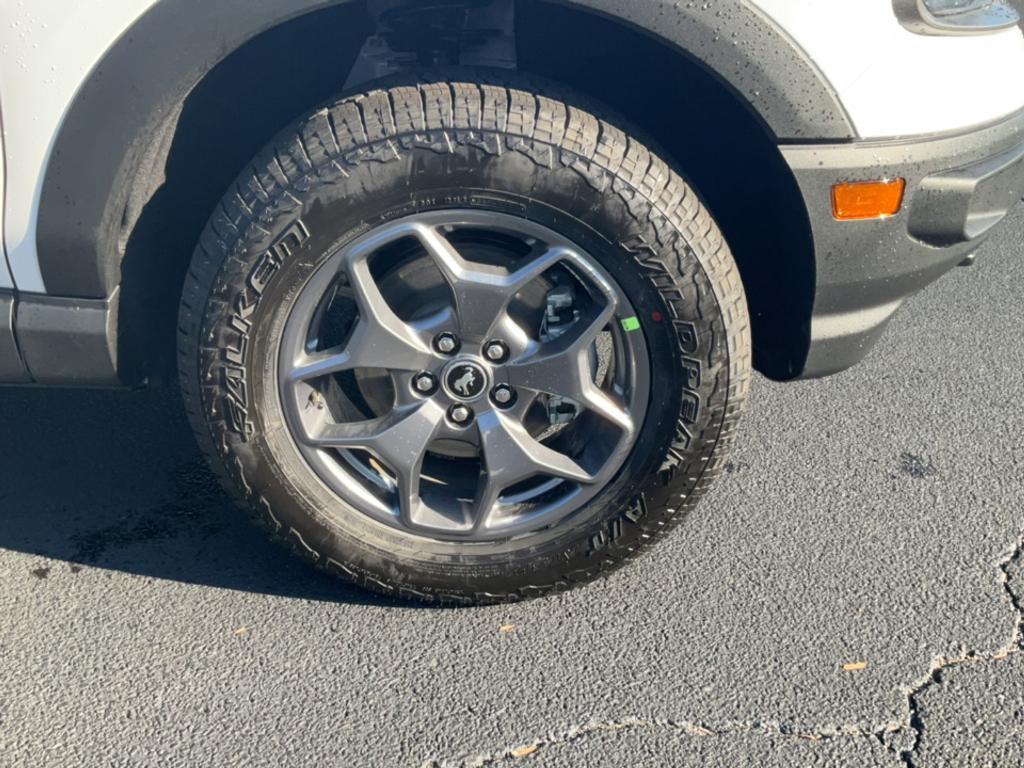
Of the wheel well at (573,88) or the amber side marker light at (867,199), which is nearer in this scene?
the amber side marker light at (867,199)

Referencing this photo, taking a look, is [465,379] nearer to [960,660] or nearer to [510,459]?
[510,459]

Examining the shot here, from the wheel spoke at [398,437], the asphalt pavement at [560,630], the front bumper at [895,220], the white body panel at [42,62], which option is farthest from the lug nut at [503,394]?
the white body panel at [42,62]

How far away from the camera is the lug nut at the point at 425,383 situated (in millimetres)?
2256

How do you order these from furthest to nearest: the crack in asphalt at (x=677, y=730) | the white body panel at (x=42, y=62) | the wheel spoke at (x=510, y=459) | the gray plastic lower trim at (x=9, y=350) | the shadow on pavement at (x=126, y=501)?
the shadow on pavement at (x=126, y=501) → the wheel spoke at (x=510, y=459) → the gray plastic lower trim at (x=9, y=350) → the crack in asphalt at (x=677, y=730) → the white body panel at (x=42, y=62)

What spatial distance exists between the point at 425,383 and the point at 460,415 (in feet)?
0.35

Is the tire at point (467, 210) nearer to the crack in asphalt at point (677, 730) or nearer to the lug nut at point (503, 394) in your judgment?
the lug nut at point (503, 394)

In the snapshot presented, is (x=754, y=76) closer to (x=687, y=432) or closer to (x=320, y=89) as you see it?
(x=687, y=432)

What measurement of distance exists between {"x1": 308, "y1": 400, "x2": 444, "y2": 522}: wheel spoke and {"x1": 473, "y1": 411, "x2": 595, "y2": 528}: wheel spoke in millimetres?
118

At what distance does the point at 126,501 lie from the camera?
273 centimetres

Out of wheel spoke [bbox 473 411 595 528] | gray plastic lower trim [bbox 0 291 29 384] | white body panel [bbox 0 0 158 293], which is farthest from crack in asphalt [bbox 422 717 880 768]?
white body panel [bbox 0 0 158 293]

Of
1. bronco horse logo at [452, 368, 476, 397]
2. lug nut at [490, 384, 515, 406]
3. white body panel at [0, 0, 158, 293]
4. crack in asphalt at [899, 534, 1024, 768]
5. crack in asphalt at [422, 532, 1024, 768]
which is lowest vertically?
crack in asphalt at [899, 534, 1024, 768]

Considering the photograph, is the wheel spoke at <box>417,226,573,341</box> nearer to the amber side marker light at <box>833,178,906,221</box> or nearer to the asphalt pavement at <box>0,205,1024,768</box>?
the amber side marker light at <box>833,178,906,221</box>

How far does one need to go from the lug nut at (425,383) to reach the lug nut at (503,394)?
130 millimetres

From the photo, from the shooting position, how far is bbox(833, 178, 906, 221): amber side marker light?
2.11 m
